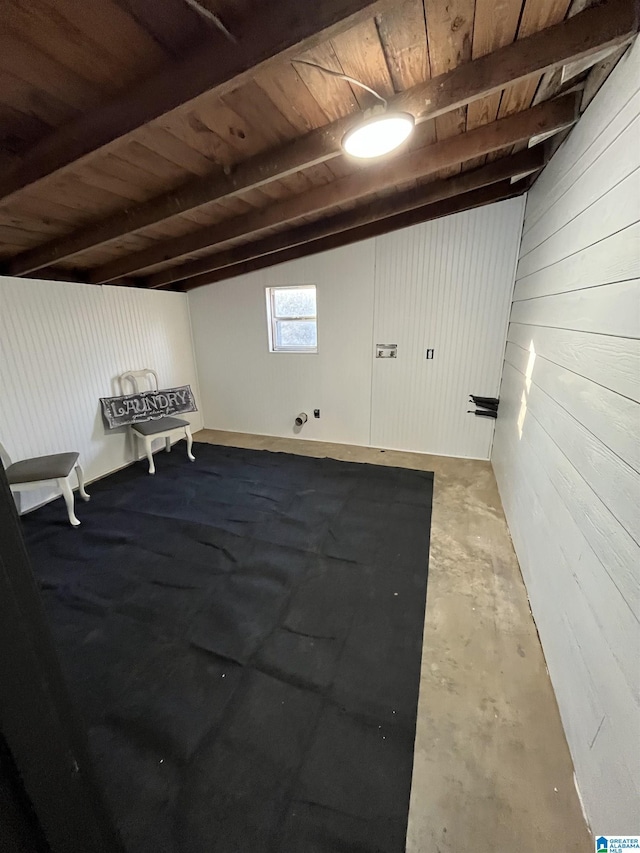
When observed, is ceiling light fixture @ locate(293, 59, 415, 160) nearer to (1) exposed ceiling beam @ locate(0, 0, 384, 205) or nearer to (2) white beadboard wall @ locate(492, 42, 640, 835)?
(1) exposed ceiling beam @ locate(0, 0, 384, 205)


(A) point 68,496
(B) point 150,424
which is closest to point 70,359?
(B) point 150,424

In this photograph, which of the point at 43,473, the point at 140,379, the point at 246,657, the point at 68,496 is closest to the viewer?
the point at 246,657

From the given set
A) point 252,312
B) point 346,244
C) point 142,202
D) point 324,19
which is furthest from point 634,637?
point 252,312

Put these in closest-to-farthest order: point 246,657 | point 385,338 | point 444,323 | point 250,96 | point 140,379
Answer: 1. point 250,96
2. point 246,657
3. point 444,323
4. point 385,338
5. point 140,379

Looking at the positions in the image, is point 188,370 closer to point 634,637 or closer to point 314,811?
point 314,811

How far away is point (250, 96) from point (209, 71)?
1.11 ft

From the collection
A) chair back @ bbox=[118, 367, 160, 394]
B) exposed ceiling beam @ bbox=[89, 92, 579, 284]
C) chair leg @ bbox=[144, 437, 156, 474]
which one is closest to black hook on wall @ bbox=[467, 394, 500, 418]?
exposed ceiling beam @ bbox=[89, 92, 579, 284]

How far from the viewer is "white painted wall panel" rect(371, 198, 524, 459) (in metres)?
3.30

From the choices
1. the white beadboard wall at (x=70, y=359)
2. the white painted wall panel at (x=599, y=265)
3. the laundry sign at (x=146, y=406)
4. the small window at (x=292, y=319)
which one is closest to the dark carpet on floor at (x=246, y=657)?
the white beadboard wall at (x=70, y=359)

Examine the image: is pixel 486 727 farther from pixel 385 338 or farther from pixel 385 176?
pixel 385 338

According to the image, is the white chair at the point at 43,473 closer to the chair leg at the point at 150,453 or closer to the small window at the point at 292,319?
the chair leg at the point at 150,453

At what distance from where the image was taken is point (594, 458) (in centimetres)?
128

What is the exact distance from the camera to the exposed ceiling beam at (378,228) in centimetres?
308

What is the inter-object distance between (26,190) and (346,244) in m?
2.75
